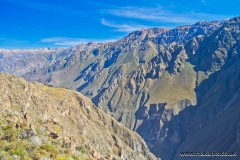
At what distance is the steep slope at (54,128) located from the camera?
75.4 ft

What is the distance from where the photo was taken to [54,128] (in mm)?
40750

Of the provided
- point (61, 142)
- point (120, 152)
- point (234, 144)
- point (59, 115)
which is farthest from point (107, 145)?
point (61, 142)

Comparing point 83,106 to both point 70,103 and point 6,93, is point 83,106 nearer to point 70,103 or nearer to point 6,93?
point 70,103

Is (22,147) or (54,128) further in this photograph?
(54,128)

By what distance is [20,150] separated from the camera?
67.1 ft

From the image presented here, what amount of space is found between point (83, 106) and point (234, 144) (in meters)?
104

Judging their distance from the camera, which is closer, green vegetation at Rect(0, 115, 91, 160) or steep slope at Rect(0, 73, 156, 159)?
green vegetation at Rect(0, 115, 91, 160)

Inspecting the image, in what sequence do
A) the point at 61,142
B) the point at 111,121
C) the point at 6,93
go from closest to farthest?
the point at 61,142
the point at 6,93
the point at 111,121

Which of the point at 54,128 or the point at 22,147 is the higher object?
the point at 22,147

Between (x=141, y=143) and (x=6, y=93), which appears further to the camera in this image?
(x=141, y=143)

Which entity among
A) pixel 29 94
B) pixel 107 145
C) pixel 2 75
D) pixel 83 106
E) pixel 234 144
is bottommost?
pixel 234 144

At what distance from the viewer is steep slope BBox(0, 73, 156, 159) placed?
23.0 metres

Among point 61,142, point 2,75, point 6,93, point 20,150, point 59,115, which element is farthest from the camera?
point 59,115

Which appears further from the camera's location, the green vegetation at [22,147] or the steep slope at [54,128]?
the steep slope at [54,128]
